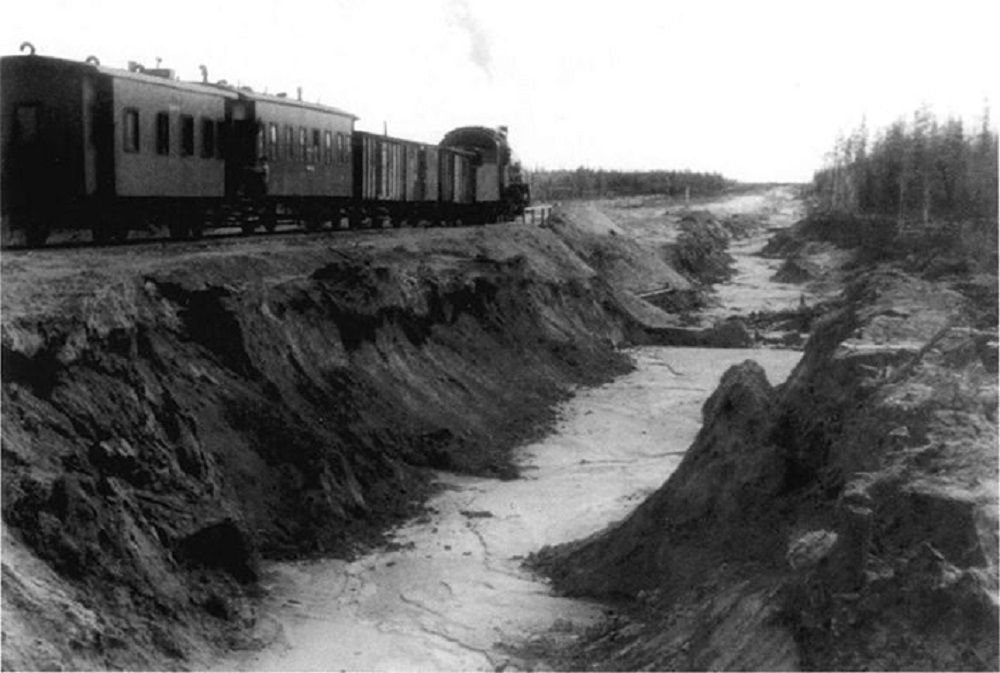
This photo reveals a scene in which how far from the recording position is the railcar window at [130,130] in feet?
55.5

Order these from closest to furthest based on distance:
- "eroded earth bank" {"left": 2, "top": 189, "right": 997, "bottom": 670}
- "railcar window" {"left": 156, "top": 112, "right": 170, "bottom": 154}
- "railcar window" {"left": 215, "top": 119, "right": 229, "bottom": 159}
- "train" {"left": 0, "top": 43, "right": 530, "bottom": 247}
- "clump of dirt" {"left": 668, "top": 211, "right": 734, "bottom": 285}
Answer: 1. "eroded earth bank" {"left": 2, "top": 189, "right": 997, "bottom": 670}
2. "train" {"left": 0, "top": 43, "right": 530, "bottom": 247}
3. "railcar window" {"left": 156, "top": 112, "right": 170, "bottom": 154}
4. "railcar window" {"left": 215, "top": 119, "right": 229, "bottom": 159}
5. "clump of dirt" {"left": 668, "top": 211, "right": 734, "bottom": 285}

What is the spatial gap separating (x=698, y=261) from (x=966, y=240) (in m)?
16.5

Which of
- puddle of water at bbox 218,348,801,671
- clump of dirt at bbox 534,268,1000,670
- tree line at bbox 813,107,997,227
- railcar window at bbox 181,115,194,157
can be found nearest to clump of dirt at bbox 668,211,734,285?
tree line at bbox 813,107,997,227

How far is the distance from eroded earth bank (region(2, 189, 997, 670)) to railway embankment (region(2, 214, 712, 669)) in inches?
1.7

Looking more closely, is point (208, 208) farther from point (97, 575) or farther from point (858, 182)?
point (858, 182)

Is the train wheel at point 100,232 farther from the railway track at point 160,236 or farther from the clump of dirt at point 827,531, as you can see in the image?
the clump of dirt at point 827,531

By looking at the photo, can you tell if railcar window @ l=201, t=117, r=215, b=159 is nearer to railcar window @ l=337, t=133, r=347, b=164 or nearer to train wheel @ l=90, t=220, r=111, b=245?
train wheel @ l=90, t=220, r=111, b=245

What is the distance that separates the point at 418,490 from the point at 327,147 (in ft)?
40.3

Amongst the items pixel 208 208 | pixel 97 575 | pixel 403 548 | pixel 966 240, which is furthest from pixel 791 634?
pixel 966 240

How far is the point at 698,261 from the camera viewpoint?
2079 inches

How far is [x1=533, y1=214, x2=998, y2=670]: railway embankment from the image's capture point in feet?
23.7

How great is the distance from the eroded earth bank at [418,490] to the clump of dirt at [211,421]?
1.7 inches

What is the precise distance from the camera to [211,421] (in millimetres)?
13844

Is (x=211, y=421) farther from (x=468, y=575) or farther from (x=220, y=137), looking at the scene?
(x=220, y=137)
